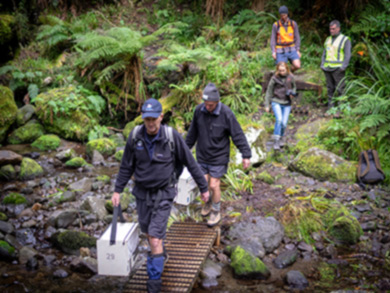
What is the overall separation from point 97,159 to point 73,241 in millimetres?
3588

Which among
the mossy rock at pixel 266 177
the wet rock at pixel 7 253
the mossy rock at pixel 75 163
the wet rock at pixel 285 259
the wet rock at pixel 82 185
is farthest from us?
the mossy rock at pixel 75 163

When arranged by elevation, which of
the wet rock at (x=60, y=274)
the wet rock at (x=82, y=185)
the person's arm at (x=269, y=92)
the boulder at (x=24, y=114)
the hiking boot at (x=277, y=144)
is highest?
the person's arm at (x=269, y=92)

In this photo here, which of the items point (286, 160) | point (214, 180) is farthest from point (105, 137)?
point (214, 180)

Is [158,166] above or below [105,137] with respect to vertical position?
above

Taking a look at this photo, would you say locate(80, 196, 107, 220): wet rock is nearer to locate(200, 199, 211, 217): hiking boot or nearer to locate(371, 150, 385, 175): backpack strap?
locate(200, 199, 211, 217): hiking boot

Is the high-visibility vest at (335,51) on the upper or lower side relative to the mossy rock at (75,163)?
upper

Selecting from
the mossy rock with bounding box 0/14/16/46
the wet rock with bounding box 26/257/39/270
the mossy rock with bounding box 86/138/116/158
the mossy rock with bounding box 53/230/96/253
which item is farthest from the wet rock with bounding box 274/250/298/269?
the mossy rock with bounding box 0/14/16/46

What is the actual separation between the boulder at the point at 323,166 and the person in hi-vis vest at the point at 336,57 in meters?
2.07

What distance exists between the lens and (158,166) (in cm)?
427

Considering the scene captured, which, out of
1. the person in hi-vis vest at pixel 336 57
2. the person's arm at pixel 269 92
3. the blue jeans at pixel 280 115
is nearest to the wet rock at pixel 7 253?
the person's arm at pixel 269 92

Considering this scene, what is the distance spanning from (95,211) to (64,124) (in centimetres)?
414

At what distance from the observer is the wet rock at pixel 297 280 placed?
4.91 m

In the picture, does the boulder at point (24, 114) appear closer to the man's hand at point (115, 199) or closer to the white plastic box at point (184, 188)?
the white plastic box at point (184, 188)

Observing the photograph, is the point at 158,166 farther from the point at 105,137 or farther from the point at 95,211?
the point at 105,137
